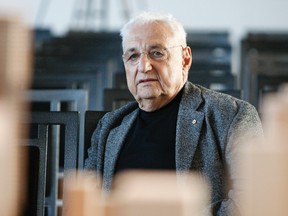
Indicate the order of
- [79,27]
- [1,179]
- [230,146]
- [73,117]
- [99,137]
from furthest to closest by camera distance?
1. [79,27]
2. [99,137]
3. [230,146]
4. [73,117]
5. [1,179]

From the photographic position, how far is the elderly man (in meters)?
1.59

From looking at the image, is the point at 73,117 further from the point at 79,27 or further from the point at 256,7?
the point at 256,7

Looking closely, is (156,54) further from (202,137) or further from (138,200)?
(138,200)

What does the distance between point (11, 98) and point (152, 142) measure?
4.65 ft

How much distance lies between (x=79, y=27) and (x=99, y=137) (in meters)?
4.22

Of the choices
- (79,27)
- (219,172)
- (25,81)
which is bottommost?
(219,172)

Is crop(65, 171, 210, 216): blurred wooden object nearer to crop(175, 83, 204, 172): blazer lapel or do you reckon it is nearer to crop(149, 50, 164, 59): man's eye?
crop(175, 83, 204, 172): blazer lapel

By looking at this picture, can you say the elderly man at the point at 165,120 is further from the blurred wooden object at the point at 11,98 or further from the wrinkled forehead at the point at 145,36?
the blurred wooden object at the point at 11,98

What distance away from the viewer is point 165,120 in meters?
1.76

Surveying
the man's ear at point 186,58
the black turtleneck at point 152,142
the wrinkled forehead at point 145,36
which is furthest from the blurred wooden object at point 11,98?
the man's ear at point 186,58

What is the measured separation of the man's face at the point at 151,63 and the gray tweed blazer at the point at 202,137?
6cm

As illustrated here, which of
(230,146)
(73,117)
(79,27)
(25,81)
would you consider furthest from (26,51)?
(79,27)

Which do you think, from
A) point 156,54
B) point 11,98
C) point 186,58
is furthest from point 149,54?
point 11,98

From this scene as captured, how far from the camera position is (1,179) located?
275 mm
